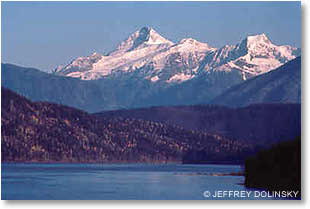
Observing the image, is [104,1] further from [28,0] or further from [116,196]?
[116,196]

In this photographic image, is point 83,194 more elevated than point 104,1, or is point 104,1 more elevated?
point 104,1

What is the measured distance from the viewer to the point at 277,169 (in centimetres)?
12912

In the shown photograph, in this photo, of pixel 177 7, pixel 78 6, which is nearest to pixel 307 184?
pixel 177 7

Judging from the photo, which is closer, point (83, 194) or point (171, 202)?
point (171, 202)

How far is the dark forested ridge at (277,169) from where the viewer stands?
108 meters

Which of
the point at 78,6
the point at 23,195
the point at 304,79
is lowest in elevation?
the point at 23,195

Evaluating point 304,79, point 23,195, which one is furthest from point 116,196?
point 304,79

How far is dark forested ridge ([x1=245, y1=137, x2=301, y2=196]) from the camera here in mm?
108188

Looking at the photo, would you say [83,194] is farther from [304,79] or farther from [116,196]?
[304,79]

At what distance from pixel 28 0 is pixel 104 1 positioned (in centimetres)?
979

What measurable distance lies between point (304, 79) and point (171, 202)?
20506 mm

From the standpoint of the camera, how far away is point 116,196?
128 metres

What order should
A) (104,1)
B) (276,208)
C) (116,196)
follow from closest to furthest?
(276,208), (104,1), (116,196)

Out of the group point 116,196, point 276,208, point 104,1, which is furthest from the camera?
point 116,196
